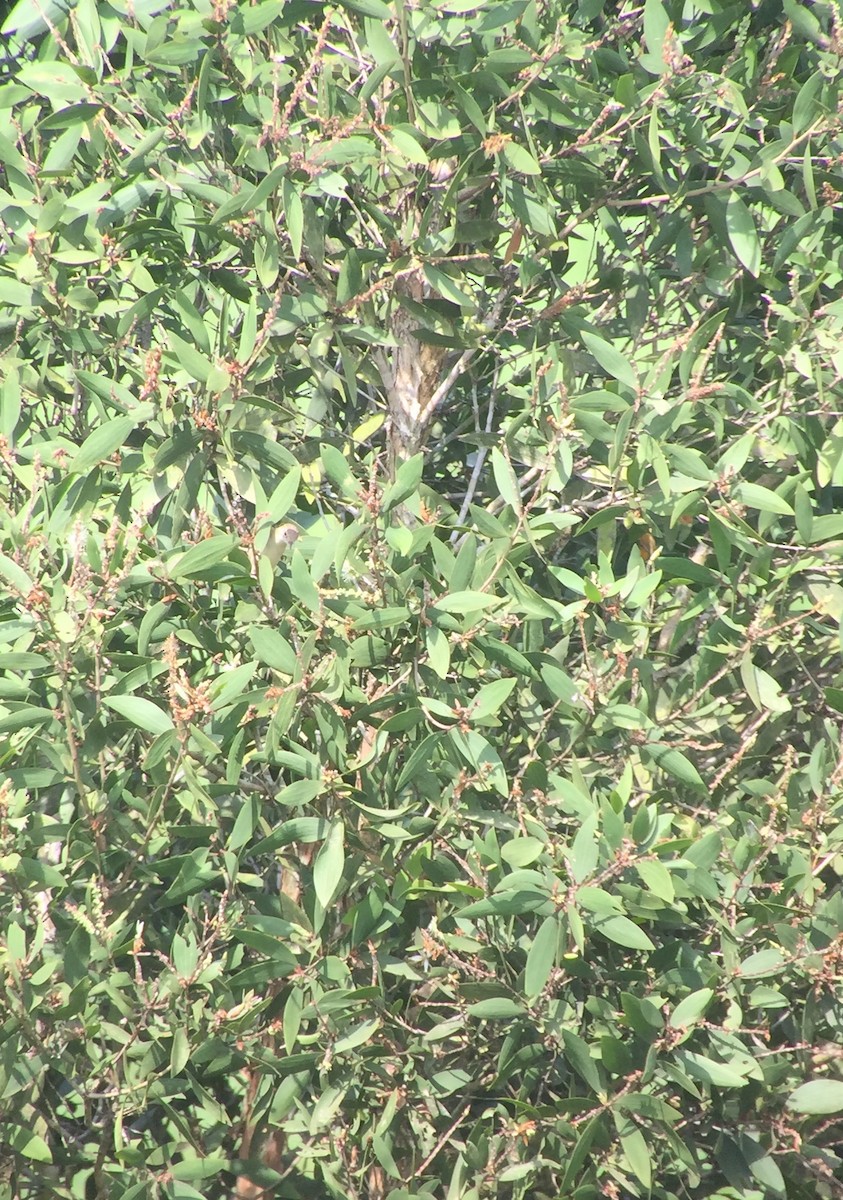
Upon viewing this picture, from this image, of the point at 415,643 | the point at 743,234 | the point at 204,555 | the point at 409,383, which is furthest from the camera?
the point at 409,383

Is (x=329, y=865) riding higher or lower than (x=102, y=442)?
lower

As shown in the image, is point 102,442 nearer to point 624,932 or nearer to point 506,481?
point 506,481

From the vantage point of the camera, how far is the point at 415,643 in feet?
5.38

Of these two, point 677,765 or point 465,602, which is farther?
point 677,765

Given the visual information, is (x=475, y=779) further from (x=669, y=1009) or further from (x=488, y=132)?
(x=488, y=132)

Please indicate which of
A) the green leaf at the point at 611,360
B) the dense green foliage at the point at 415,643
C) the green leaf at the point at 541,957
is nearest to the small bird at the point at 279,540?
the dense green foliage at the point at 415,643

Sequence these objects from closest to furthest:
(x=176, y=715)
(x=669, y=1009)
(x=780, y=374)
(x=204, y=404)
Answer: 1. (x=176, y=715)
2. (x=204, y=404)
3. (x=669, y=1009)
4. (x=780, y=374)

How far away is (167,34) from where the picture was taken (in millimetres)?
1808

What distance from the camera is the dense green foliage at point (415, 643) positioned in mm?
1579

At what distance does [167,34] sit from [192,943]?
1.28 m

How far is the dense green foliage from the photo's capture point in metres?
1.58

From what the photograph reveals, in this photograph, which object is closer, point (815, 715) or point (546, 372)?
point (546, 372)

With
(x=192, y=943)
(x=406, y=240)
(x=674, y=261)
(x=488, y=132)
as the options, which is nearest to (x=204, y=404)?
(x=406, y=240)

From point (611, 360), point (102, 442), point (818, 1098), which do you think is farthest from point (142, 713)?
point (818, 1098)
